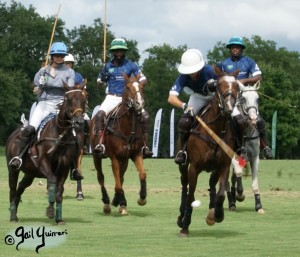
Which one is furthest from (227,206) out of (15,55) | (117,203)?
(15,55)

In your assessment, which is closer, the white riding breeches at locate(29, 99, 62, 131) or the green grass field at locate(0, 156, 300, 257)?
the green grass field at locate(0, 156, 300, 257)

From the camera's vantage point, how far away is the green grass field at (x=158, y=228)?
12297mm

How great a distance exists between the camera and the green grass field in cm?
1230

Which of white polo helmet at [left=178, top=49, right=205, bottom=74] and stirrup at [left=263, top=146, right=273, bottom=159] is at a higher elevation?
white polo helmet at [left=178, top=49, right=205, bottom=74]

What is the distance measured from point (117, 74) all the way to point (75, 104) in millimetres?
3976

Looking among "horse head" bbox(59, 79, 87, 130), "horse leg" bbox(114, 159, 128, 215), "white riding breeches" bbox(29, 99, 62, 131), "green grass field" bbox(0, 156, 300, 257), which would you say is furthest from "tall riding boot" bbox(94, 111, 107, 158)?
"horse head" bbox(59, 79, 87, 130)

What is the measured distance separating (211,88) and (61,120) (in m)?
3.09

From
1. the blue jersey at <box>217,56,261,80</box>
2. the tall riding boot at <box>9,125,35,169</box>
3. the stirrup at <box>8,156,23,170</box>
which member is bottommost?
the stirrup at <box>8,156,23,170</box>

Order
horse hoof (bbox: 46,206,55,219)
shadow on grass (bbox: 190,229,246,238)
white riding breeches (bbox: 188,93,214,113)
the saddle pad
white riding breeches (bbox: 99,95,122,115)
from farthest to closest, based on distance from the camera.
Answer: white riding breeches (bbox: 99,95,122,115), horse hoof (bbox: 46,206,55,219), the saddle pad, white riding breeches (bbox: 188,93,214,113), shadow on grass (bbox: 190,229,246,238)

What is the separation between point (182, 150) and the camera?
15.0m

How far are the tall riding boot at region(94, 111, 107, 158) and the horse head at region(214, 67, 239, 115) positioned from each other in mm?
5200

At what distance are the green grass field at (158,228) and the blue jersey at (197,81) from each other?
2.19 m

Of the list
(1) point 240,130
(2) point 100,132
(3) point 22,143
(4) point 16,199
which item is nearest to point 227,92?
(1) point 240,130

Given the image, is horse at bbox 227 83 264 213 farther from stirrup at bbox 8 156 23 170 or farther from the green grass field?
stirrup at bbox 8 156 23 170
